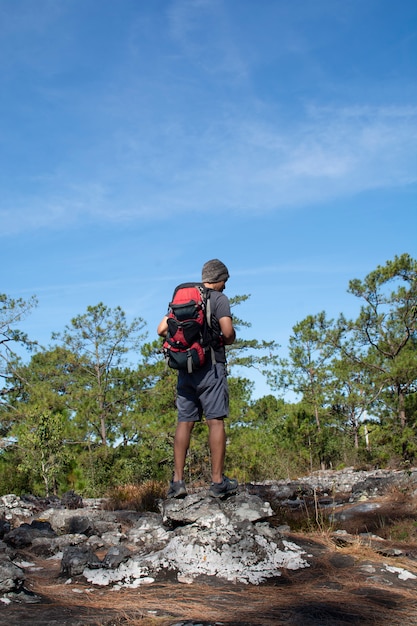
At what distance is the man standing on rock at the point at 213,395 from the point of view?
501 cm

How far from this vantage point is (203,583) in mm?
4293

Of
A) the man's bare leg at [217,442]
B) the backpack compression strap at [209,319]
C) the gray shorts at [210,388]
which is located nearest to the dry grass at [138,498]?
the man's bare leg at [217,442]

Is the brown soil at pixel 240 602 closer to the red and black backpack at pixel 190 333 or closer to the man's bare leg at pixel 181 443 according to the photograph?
the man's bare leg at pixel 181 443

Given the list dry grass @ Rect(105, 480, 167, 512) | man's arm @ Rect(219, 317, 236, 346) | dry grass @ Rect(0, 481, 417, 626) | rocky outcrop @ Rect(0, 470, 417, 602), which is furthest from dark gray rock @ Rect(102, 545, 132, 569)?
dry grass @ Rect(105, 480, 167, 512)

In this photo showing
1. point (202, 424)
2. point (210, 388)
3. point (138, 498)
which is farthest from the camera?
Result: point (202, 424)

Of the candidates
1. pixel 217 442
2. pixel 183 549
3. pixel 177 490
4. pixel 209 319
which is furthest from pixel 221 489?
pixel 209 319

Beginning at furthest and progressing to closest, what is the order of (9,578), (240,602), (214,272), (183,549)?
(214,272) < (183,549) < (9,578) < (240,602)

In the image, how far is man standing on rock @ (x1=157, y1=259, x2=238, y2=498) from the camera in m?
5.01

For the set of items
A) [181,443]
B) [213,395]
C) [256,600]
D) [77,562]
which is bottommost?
[256,600]

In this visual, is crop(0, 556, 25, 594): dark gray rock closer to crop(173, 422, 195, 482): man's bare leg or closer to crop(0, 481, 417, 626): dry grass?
crop(0, 481, 417, 626): dry grass

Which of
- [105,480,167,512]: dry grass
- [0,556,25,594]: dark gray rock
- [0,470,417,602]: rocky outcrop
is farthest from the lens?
[105,480,167,512]: dry grass

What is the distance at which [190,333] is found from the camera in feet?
16.0

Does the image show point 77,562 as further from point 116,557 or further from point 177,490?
point 177,490

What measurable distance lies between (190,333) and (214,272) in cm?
71
